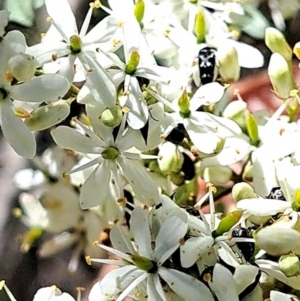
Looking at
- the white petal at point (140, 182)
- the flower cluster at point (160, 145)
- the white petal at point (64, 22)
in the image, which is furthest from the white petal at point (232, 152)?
the white petal at point (64, 22)

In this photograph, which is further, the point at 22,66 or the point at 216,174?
the point at 216,174

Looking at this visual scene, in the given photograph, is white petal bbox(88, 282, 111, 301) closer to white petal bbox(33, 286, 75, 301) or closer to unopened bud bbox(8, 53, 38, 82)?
white petal bbox(33, 286, 75, 301)

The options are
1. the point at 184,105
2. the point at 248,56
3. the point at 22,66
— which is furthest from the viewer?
the point at 248,56

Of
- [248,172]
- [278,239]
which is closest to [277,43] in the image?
[248,172]

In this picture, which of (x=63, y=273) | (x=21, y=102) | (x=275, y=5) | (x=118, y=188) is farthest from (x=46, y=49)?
(x=275, y=5)

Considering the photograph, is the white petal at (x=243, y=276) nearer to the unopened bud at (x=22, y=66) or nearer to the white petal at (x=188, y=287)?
the white petal at (x=188, y=287)

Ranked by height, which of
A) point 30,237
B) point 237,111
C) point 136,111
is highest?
point 136,111

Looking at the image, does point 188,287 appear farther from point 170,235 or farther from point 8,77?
point 8,77
